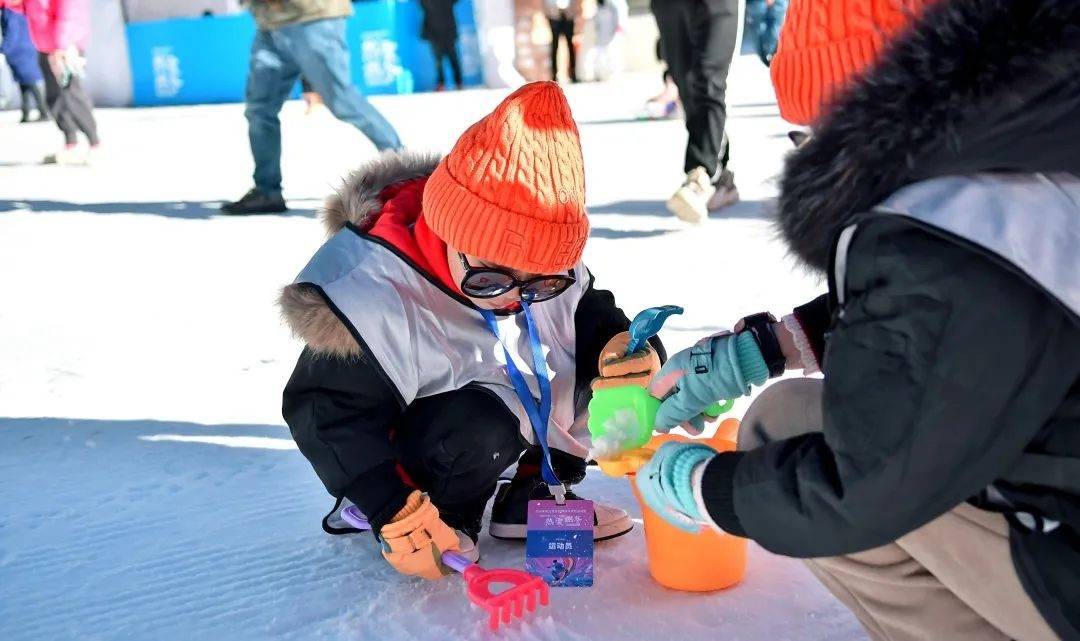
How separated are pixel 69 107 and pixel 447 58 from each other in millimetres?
5750

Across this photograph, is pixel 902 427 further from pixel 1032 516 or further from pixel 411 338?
pixel 411 338

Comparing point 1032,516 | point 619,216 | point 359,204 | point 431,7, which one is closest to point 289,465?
point 359,204

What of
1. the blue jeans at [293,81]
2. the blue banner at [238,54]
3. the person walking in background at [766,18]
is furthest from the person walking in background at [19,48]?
the person walking in background at [766,18]

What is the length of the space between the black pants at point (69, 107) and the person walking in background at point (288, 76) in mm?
2333

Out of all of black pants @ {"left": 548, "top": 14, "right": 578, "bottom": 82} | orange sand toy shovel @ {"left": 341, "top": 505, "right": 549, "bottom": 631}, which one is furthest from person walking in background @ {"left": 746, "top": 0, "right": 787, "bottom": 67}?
orange sand toy shovel @ {"left": 341, "top": 505, "right": 549, "bottom": 631}

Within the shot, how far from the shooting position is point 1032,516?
3.35 feet

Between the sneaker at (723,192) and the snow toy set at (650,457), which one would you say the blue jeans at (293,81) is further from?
the snow toy set at (650,457)

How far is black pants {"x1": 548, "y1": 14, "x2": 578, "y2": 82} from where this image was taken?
37.0 feet

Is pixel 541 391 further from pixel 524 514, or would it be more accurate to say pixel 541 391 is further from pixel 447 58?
pixel 447 58

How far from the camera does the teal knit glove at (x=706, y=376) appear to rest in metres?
1.38

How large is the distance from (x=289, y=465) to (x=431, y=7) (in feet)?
32.5

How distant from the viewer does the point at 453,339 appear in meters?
1.70

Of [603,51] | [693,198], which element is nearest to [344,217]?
[693,198]

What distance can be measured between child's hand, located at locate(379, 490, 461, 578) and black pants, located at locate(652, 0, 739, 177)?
8.37ft
